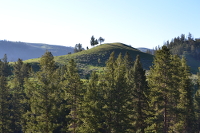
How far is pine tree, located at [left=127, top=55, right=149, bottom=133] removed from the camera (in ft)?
96.5

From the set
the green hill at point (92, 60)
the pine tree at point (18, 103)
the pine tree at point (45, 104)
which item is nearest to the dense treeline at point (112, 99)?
the pine tree at point (45, 104)

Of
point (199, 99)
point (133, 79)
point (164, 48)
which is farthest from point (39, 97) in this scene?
point (199, 99)

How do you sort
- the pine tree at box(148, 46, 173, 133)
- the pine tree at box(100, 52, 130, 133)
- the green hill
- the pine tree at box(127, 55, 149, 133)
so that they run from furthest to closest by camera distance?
the green hill, the pine tree at box(127, 55, 149, 133), the pine tree at box(100, 52, 130, 133), the pine tree at box(148, 46, 173, 133)

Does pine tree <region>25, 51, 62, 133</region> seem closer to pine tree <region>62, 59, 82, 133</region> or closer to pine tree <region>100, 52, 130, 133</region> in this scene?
pine tree <region>62, 59, 82, 133</region>

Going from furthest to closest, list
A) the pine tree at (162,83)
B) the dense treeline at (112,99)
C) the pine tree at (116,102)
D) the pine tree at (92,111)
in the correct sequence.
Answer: the pine tree at (116,102)
the pine tree at (92,111)
the dense treeline at (112,99)
the pine tree at (162,83)

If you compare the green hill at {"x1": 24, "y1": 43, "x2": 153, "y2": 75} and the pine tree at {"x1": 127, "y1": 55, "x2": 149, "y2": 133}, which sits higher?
the green hill at {"x1": 24, "y1": 43, "x2": 153, "y2": 75}

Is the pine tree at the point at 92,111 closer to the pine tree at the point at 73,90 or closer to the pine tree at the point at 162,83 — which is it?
the pine tree at the point at 73,90

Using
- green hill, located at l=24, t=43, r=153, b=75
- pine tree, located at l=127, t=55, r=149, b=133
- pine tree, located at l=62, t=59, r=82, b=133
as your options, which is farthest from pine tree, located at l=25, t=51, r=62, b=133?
green hill, located at l=24, t=43, r=153, b=75

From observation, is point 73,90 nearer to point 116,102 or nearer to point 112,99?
point 112,99

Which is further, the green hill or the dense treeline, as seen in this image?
the green hill

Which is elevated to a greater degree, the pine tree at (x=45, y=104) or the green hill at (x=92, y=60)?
the green hill at (x=92, y=60)

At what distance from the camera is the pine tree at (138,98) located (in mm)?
29406

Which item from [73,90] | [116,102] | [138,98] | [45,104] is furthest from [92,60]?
[45,104]

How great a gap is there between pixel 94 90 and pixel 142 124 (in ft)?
28.4
